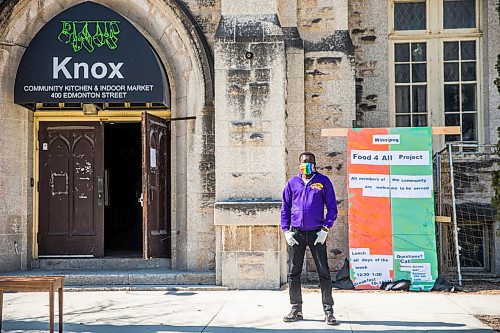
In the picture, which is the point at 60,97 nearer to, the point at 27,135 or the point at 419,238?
the point at 27,135

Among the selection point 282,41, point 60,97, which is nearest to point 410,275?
point 282,41

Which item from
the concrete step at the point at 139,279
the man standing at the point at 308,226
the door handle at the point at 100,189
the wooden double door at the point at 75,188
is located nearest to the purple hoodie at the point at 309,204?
the man standing at the point at 308,226

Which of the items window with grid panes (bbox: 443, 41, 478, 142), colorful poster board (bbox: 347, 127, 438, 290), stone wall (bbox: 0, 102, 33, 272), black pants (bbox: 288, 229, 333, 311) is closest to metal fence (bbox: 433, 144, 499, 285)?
window with grid panes (bbox: 443, 41, 478, 142)

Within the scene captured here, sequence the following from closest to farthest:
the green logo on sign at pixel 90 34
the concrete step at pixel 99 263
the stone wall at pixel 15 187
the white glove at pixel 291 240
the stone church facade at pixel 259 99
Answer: the white glove at pixel 291 240 < the stone church facade at pixel 259 99 < the green logo on sign at pixel 90 34 < the stone wall at pixel 15 187 < the concrete step at pixel 99 263

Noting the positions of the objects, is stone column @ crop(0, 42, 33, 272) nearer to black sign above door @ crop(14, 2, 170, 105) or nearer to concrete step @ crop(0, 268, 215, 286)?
black sign above door @ crop(14, 2, 170, 105)

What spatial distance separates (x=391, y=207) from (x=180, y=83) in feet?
14.0

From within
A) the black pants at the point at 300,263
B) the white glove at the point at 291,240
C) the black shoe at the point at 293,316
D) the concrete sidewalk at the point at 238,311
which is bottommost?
the concrete sidewalk at the point at 238,311

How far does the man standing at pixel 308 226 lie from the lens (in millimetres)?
8516

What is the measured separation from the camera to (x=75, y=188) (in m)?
13.3

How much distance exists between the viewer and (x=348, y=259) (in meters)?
11.7

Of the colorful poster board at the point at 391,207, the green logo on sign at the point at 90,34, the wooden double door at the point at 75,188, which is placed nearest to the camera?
the colorful poster board at the point at 391,207

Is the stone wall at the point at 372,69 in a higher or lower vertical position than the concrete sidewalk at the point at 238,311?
higher

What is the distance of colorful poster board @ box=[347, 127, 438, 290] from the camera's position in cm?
1111

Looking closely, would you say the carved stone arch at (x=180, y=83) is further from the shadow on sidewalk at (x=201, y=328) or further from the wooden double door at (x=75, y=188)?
the shadow on sidewalk at (x=201, y=328)
